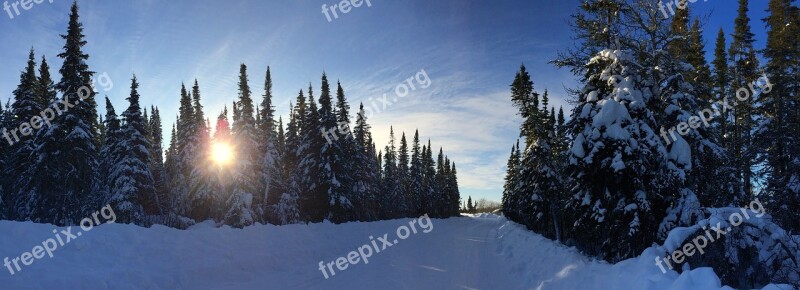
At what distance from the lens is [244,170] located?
98.8 ft

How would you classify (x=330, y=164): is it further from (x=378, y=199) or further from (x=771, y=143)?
(x=771, y=143)

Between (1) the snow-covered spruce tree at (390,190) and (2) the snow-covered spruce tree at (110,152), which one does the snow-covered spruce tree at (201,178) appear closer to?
(2) the snow-covered spruce tree at (110,152)

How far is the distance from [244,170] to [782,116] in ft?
110

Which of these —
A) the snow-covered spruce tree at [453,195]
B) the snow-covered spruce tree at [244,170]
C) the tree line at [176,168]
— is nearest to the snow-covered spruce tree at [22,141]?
the tree line at [176,168]

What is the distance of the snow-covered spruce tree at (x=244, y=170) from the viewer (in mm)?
29578

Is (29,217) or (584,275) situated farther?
(29,217)

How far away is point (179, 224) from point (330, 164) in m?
11.0

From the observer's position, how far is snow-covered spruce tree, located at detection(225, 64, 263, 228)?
97.0 feet

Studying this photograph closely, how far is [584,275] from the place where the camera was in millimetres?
8945

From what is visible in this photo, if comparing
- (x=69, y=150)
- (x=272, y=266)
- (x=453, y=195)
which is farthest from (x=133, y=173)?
(x=453, y=195)

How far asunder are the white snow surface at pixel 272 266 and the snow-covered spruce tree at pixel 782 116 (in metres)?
12.5

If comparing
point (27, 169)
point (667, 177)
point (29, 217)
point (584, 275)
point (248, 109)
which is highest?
point (248, 109)

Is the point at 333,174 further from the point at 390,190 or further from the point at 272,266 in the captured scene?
the point at 390,190

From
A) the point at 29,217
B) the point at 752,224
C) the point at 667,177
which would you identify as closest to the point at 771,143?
the point at 667,177
